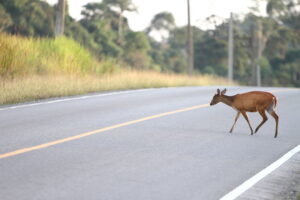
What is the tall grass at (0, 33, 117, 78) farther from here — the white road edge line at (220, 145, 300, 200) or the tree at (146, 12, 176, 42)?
the tree at (146, 12, 176, 42)

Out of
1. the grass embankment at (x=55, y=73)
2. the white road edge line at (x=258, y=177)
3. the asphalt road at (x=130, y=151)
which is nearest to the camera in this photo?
the white road edge line at (x=258, y=177)

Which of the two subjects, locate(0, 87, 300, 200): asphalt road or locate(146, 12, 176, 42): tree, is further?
locate(146, 12, 176, 42): tree

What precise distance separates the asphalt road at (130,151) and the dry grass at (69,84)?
1.69 m

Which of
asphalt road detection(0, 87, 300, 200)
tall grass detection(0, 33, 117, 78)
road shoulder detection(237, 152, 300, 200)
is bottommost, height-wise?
road shoulder detection(237, 152, 300, 200)

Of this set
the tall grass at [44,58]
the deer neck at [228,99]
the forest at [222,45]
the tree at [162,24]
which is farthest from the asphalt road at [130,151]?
the tree at [162,24]

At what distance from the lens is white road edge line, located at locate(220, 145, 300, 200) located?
6852 millimetres

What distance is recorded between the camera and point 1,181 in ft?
23.4

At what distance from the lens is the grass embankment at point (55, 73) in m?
17.7

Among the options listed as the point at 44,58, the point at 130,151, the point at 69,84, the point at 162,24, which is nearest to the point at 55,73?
the point at 44,58

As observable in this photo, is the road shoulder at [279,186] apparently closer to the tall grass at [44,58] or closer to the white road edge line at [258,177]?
the white road edge line at [258,177]

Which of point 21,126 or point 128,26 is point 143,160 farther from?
point 128,26

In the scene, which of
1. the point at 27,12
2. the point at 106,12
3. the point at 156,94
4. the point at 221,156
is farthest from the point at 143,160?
the point at 106,12

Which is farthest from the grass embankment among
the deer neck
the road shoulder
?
the road shoulder

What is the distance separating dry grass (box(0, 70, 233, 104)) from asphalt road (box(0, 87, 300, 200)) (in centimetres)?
169
